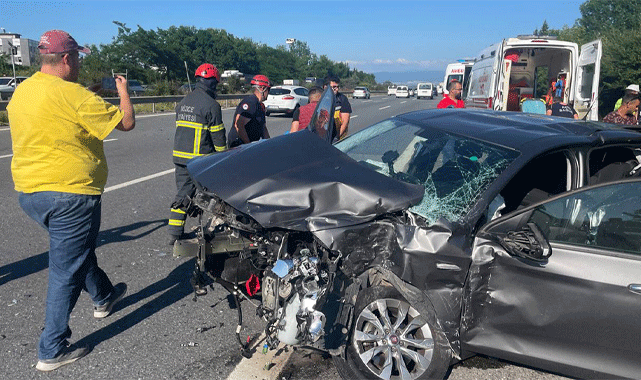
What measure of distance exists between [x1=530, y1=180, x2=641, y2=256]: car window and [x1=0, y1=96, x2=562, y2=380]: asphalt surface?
95 cm

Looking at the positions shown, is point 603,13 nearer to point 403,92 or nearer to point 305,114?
point 403,92

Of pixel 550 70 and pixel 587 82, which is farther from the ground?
pixel 550 70

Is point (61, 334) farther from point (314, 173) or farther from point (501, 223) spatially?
point (501, 223)

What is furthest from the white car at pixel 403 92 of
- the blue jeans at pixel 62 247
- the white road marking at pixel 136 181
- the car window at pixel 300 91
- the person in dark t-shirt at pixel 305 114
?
the blue jeans at pixel 62 247

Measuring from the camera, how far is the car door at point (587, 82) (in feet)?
36.2

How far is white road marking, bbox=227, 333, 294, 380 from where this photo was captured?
3107mm

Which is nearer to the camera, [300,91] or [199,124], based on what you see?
[199,124]

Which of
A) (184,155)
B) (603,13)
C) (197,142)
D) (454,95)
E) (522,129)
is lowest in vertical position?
(184,155)

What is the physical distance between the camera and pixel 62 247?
3084mm

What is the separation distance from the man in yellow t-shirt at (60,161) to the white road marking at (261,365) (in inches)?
39.3

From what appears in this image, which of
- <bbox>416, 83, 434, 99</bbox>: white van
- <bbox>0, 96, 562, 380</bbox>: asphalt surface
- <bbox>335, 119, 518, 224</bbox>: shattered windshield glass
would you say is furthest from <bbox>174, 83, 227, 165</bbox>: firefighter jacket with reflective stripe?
<bbox>416, 83, 434, 99</bbox>: white van

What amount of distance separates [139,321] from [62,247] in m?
0.94

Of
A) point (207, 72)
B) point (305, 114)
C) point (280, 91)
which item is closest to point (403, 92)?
point (280, 91)

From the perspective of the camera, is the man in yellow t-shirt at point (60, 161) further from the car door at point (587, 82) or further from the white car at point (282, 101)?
the white car at point (282, 101)
